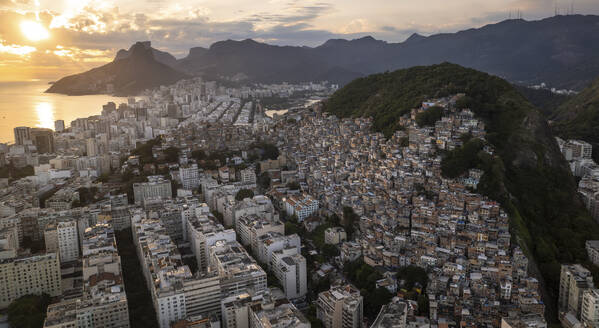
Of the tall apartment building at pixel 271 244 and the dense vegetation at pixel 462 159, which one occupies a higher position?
the dense vegetation at pixel 462 159

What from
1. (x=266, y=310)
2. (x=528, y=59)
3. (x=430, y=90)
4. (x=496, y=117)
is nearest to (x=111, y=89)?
(x=430, y=90)

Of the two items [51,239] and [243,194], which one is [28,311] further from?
[243,194]

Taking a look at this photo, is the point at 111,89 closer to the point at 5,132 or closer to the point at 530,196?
the point at 5,132

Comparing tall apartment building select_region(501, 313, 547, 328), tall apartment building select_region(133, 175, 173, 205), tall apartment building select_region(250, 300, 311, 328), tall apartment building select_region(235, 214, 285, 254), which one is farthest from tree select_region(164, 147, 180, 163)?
tall apartment building select_region(501, 313, 547, 328)

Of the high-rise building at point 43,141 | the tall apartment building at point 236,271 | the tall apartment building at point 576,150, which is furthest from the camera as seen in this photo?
the high-rise building at point 43,141

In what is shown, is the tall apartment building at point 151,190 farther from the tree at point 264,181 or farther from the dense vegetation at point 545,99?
the dense vegetation at point 545,99

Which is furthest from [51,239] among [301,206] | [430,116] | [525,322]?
[430,116]

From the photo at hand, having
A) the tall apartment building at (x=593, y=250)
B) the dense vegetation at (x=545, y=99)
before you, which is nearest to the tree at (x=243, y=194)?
the tall apartment building at (x=593, y=250)

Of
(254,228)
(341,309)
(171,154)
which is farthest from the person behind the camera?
(171,154)

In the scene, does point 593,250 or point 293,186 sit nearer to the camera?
point 593,250
